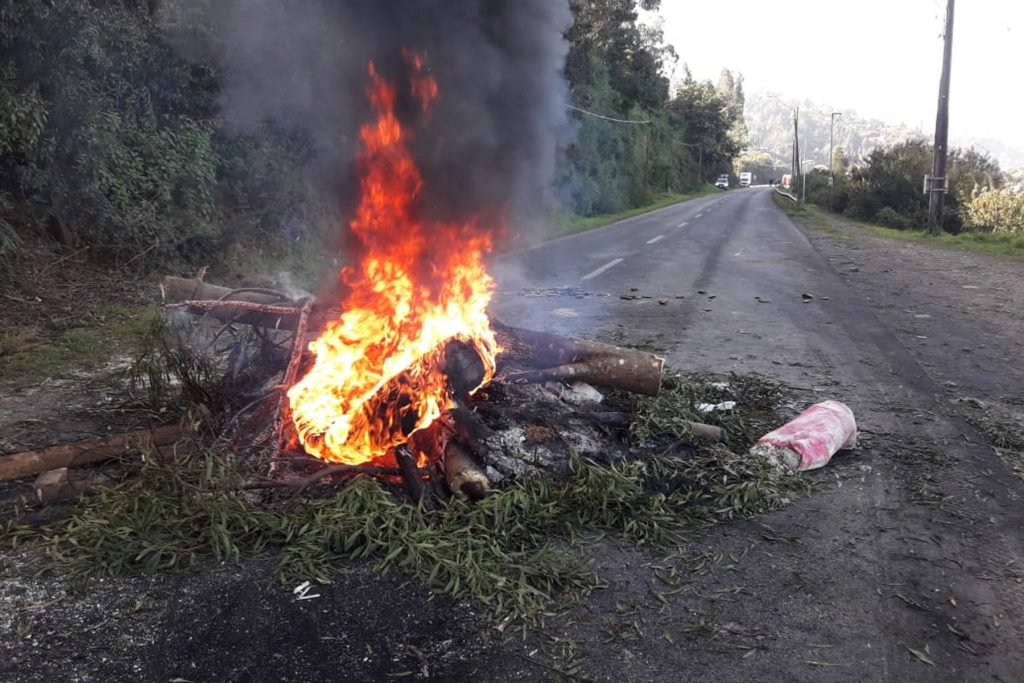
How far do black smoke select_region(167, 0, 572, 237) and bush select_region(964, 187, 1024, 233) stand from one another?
1741 centimetres

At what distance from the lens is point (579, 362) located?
492 centimetres

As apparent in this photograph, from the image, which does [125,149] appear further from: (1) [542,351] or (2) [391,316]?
(1) [542,351]

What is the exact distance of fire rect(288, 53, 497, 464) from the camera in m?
4.07

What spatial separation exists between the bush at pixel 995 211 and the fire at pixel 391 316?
737 inches

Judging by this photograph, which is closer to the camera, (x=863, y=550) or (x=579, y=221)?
(x=863, y=550)

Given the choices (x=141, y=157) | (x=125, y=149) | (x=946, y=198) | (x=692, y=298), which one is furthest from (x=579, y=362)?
(x=946, y=198)

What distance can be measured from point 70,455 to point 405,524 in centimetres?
210

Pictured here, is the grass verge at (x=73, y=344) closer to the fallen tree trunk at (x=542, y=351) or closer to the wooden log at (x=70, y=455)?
the fallen tree trunk at (x=542, y=351)

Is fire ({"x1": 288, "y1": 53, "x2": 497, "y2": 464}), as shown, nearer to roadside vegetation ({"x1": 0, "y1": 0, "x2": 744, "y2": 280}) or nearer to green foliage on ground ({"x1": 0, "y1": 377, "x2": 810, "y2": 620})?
green foliage on ground ({"x1": 0, "y1": 377, "x2": 810, "y2": 620})

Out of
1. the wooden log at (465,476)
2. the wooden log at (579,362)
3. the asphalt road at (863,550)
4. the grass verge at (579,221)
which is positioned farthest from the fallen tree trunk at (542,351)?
the grass verge at (579,221)

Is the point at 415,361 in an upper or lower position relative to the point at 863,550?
upper

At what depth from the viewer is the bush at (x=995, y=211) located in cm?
1858

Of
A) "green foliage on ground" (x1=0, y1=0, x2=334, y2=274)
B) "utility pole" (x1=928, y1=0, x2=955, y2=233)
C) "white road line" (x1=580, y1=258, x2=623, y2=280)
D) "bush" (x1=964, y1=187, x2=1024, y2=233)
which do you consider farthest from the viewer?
"utility pole" (x1=928, y1=0, x2=955, y2=233)

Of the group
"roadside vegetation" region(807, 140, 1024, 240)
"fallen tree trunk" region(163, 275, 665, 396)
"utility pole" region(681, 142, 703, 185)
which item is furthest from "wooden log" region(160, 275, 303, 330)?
"utility pole" region(681, 142, 703, 185)
